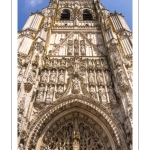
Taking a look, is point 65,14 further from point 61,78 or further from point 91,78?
point 91,78

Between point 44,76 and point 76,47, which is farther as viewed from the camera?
point 76,47

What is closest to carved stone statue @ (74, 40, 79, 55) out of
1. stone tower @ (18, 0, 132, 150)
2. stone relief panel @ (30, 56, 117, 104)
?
stone tower @ (18, 0, 132, 150)

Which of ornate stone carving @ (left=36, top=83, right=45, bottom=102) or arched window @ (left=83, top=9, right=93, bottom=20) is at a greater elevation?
arched window @ (left=83, top=9, right=93, bottom=20)

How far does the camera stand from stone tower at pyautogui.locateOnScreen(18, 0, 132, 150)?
24.1 ft

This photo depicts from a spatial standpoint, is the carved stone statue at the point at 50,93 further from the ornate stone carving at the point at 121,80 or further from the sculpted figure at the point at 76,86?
the ornate stone carving at the point at 121,80

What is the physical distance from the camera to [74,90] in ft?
27.7

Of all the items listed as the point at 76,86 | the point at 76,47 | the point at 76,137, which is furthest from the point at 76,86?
the point at 76,47

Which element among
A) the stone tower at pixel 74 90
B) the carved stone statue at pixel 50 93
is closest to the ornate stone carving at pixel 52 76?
the stone tower at pixel 74 90

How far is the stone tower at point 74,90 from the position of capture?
7.34 meters

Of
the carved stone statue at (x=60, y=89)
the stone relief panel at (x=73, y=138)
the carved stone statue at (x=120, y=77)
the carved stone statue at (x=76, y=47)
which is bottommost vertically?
the stone relief panel at (x=73, y=138)

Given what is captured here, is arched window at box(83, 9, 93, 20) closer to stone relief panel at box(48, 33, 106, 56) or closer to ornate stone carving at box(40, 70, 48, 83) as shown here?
stone relief panel at box(48, 33, 106, 56)

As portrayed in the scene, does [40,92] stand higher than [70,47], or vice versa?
[70,47]
